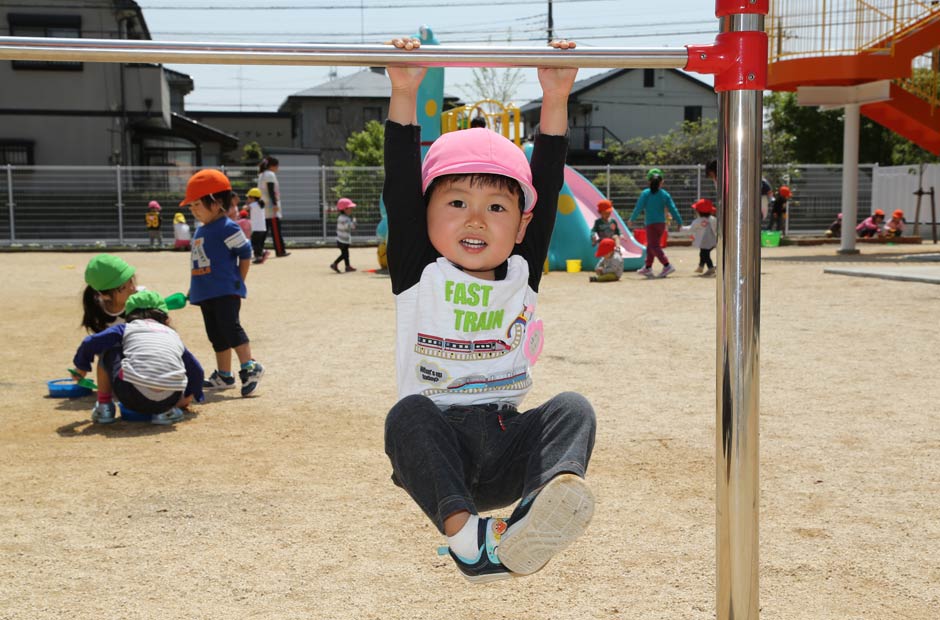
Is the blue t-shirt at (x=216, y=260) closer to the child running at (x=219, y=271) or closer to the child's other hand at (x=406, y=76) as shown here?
the child running at (x=219, y=271)

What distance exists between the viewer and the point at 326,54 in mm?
2178

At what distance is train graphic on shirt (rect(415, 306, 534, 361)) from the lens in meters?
2.47

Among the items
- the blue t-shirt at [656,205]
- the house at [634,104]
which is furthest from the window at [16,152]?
the house at [634,104]

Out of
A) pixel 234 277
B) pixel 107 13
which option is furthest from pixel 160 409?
pixel 107 13

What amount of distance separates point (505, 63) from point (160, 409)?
3828 millimetres

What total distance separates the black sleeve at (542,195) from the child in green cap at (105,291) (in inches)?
149

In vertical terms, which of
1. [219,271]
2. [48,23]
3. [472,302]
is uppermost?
[48,23]

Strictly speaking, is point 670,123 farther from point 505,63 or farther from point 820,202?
point 505,63

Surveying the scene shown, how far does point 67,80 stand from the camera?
2725cm

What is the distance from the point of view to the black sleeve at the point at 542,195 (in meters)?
2.65

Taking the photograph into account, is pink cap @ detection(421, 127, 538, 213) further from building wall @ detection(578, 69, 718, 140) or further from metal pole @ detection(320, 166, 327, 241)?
building wall @ detection(578, 69, 718, 140)

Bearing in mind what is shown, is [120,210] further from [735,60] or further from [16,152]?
[735,60]

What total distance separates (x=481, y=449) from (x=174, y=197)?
2344 cm

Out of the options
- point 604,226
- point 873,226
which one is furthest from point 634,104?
point 604,226
